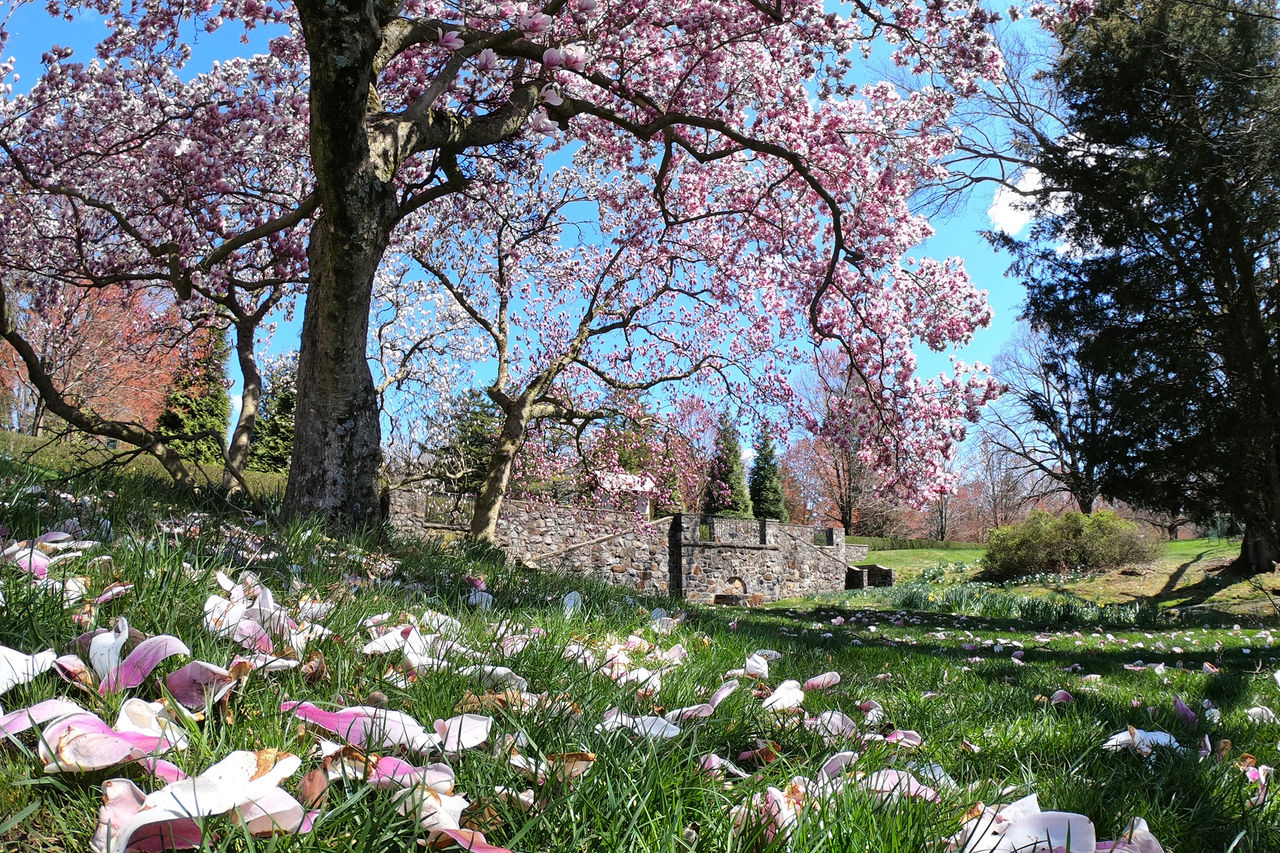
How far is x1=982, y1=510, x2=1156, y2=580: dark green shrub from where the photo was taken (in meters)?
17.8

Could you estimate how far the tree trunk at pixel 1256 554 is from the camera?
14383 mm

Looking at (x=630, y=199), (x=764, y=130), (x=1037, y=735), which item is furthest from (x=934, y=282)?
(x=1037, y=735)

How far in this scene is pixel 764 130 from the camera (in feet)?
30.0

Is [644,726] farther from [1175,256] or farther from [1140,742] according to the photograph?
[1175,256]

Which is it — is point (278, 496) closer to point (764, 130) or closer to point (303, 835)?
point (303, 835)

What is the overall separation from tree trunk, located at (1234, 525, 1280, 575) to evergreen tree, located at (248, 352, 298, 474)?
24.7 metres

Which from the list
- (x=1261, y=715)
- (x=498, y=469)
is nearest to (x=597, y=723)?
(x=1261, y=715)

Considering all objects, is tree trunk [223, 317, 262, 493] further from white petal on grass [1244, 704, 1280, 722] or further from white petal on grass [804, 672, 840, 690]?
white petal on grass [1244, 704, 1280, 722]

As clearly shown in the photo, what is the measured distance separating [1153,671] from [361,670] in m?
4.77

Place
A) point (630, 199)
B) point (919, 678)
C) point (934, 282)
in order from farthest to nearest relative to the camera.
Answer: point (630, 199), point (934, 282), point (919, 678)

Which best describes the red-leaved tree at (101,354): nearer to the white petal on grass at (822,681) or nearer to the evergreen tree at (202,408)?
the evergreen tree at (202,408)

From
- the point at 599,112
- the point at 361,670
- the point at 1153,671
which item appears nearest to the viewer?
the point at 361,670

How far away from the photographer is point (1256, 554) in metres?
15.1

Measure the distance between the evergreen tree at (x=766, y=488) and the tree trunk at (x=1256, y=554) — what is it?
58.1 ft
